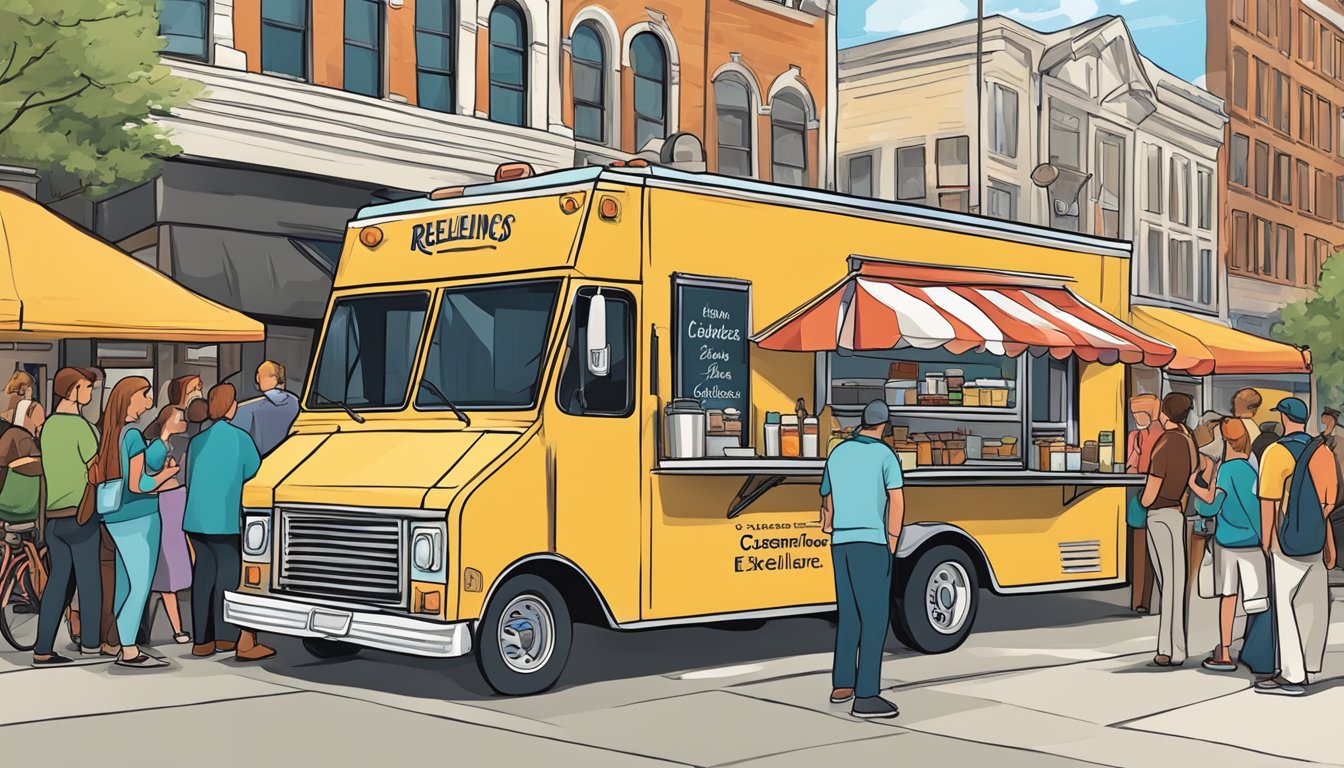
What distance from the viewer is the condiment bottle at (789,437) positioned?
11.6 m

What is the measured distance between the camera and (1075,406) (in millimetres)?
13797

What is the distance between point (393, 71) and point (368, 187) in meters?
1.59

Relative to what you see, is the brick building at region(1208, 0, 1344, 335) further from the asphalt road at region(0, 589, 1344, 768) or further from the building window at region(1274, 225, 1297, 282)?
the asphalt road at region(0, 589, 1344, 768)

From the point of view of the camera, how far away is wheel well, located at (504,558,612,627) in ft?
33.5

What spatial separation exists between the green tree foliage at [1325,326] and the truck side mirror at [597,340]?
135 feet

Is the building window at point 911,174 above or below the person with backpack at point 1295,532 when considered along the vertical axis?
above

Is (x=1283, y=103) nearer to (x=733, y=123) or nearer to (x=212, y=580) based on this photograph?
(x=733, y=123)

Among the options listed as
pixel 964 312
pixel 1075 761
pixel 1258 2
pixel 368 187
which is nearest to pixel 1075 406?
pixel 964 312

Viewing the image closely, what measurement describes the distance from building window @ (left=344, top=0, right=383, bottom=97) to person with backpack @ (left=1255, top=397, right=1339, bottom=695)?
1325 cm

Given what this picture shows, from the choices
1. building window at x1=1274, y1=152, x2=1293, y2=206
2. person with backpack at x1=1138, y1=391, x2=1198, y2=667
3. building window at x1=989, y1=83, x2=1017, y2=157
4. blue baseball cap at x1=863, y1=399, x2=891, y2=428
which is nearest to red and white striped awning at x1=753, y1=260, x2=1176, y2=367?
person with backpack at x1=1138, y1=391, x2=1198, y2=667

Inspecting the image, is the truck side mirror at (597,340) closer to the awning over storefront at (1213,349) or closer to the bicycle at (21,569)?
the bicycle at (21,569)

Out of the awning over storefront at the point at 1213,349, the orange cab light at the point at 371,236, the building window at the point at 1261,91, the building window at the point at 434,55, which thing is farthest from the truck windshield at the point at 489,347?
the building window at the point at 1261,91

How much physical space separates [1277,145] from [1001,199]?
62.2ft

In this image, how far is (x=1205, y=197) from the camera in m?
A: 46.7
